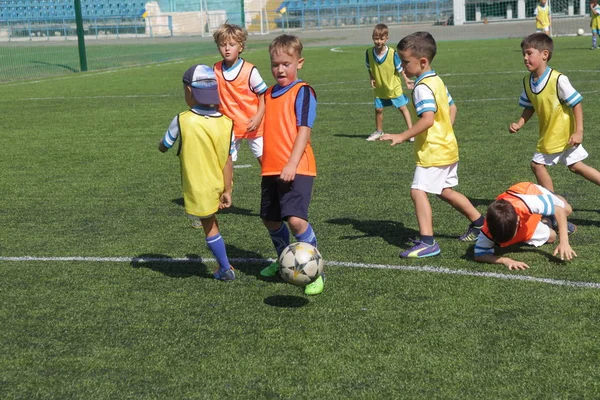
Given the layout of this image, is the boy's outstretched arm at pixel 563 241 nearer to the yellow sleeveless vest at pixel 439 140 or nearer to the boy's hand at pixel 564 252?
the boy's hand at pixel 564 252

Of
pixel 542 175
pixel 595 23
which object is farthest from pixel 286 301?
pixel 595 23

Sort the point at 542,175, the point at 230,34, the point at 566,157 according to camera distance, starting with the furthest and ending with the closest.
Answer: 1. the point at 230,34
2. the point at 542,175
3. the point at 566,157

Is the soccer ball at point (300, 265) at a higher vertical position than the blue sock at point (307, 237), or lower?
lower

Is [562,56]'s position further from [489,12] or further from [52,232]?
[489,12]

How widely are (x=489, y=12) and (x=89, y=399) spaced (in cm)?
4997

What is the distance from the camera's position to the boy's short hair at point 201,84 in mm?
5445

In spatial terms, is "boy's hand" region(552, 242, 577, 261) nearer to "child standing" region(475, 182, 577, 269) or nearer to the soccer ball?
"child standing" region(475, 182, 577, 269)

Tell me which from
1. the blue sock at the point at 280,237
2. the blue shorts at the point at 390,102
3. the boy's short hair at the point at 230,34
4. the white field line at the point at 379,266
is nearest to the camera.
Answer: the white field line at the point at 379,266

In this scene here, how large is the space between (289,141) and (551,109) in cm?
265

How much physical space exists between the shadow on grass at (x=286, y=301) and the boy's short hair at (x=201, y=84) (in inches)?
53.5

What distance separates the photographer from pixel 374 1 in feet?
182

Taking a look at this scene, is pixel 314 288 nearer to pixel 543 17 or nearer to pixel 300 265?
pixel 300 265

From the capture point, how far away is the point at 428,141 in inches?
249

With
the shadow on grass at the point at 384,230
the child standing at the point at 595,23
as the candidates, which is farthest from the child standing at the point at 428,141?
the child standing at the point at 595,23
